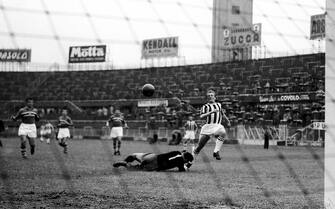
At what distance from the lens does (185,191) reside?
6.69m

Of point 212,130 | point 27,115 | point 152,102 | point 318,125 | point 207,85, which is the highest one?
point 207,85

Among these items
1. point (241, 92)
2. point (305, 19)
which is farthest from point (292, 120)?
point (305, 19)

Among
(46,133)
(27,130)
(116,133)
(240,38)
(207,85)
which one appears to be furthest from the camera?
(240,38)

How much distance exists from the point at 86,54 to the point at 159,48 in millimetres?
8756

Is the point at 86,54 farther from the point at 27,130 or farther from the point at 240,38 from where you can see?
the point at 27,130

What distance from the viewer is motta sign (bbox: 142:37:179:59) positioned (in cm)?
4612

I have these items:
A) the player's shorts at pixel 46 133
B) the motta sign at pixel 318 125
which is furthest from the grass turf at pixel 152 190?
the motta sign at pixel 318 125

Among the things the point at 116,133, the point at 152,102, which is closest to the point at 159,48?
the point at 152,102

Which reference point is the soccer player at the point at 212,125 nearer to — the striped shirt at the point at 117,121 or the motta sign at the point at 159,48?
the striped shirt at the point at 117,121

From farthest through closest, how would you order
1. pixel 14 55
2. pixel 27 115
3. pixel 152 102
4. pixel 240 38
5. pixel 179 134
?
pixel 14 55 → pixel 240 38 → pixel 152 102 → pixel 179 134 → pixel 27 115

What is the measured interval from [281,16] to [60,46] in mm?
3302

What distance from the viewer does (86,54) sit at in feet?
169

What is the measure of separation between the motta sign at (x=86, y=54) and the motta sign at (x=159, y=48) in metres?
5.37

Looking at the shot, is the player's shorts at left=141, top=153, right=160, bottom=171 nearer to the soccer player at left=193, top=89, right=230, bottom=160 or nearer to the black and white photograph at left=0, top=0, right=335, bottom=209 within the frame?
the black and white photograph at left=0, top=0, right=335, bottom=209
